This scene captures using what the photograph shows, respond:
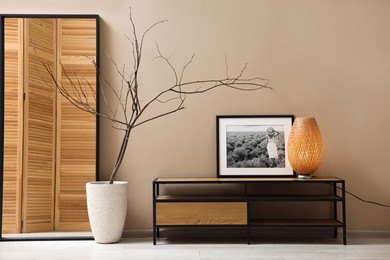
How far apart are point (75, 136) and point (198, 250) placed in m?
1.21

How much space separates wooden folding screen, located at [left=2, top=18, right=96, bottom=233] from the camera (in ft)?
10.9

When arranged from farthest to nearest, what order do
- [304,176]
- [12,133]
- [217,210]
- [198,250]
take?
[12,133], [304,176], [217,210], [198,250]

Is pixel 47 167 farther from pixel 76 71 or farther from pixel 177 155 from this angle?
pixel 177 155

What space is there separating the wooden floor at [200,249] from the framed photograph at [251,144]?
0.50 m

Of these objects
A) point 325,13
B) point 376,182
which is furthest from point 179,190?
point 325,13

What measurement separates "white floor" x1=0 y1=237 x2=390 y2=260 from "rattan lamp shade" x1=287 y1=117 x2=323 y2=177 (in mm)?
498

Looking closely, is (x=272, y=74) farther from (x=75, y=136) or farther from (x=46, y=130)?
(x=46, y=130)

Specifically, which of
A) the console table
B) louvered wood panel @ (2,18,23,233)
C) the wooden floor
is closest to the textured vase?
the wooden floor

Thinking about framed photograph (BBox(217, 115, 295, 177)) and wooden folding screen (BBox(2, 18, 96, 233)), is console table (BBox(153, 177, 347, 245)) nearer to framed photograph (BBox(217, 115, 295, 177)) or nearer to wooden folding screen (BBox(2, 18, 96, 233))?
framed photograph (BBox(217, 115, 295, 177))

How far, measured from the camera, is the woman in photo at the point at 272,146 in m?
3.32

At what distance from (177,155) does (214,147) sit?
0.89ft

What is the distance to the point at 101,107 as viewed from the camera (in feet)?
11.1

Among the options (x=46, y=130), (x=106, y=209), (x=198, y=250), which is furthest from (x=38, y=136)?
(x=198, y=250)

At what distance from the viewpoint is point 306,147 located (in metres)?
3.11
